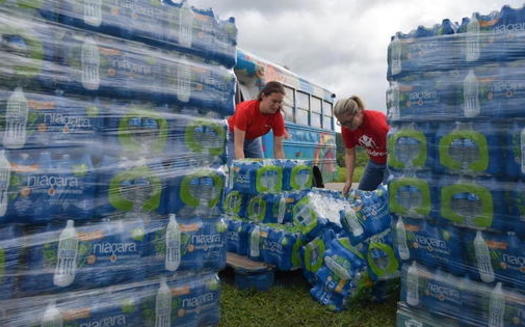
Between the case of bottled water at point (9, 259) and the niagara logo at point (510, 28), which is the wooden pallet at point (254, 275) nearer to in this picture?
the case of bottled water at point (9, 259)

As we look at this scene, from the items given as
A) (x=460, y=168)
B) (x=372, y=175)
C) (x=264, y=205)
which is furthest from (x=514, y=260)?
(x=264, y=205)

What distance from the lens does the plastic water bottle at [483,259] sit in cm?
216

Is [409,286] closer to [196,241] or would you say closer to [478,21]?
[196,241]

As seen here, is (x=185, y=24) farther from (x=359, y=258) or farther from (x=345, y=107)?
(x=359, y=258)

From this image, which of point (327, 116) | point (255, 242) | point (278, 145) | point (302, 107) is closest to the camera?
point (255, 242)

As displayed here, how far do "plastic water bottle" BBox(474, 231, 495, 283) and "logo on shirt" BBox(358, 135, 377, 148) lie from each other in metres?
1.73

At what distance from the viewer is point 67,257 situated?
1.96 metres

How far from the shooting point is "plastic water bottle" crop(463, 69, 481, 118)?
219cm

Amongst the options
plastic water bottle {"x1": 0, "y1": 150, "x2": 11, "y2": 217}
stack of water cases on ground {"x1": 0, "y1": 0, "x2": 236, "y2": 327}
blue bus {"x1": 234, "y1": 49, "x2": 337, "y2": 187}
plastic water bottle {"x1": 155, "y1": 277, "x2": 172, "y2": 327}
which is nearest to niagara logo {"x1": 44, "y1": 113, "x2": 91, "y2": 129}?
stack of water cases on ground {"x1": 0, "y1": 0, "x2": 236, "y2": 327}

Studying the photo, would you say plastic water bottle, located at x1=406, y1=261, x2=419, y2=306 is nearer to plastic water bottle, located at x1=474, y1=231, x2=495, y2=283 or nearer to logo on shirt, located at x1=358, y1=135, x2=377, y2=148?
plastic water bottle, located at x1=474, y1=231, x2=495, y2=283

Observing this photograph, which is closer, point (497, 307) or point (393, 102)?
point (497, 307)

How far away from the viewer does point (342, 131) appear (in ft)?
13.3

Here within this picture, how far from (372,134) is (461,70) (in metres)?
1.56

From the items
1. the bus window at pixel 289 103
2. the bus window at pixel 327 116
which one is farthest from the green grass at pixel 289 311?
the bus window at pixel 327 116
